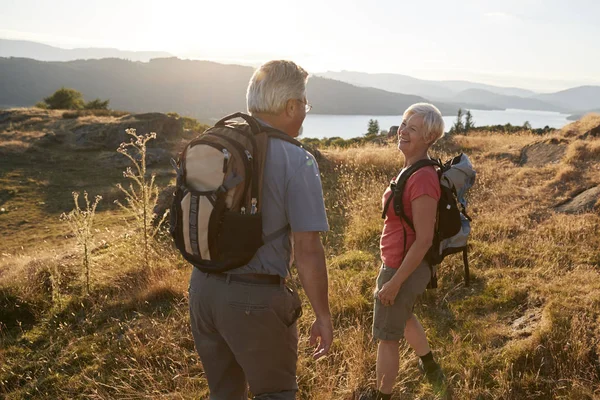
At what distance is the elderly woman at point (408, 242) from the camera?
2.25 metres

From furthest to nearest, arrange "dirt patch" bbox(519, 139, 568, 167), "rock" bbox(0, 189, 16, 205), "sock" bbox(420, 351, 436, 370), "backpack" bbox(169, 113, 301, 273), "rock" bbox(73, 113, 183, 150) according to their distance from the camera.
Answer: "rock" bbox(73, 113, 183, 150) → "rock" bbox(0, 189, 16, 205) → "dirt patch" bbox(519, 139, 568, 167) → "sock" bbox(420, 351, 436, 370) → "backpack" bbox(169, 113, 301, 273)

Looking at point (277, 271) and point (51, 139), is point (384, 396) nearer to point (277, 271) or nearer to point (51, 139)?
point (277, 271)

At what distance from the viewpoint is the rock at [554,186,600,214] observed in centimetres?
626

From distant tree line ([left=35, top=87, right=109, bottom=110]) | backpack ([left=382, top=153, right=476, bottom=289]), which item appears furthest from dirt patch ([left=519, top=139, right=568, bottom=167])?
distant tree line ([left=35, top=87, right=109, bottom=110])

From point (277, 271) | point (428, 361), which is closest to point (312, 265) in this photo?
point (277, 271)

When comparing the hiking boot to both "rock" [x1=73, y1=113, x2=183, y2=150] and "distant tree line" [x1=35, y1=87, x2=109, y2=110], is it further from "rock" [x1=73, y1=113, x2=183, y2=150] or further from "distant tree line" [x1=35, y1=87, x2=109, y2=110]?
"distant tree line" [x1=35, y1=87, x2=109, y2=110]

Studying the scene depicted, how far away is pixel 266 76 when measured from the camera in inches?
69.4

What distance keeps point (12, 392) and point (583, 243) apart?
6187 millimetres

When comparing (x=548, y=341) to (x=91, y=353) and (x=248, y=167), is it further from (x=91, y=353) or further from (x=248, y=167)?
(x=91, y=353)

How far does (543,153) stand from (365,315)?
8.57m

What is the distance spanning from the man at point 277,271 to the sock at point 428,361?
140cm

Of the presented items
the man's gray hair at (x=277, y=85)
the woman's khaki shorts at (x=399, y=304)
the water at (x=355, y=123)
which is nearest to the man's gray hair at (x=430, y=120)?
the woman's khaki shorts at (x=399, y=304)

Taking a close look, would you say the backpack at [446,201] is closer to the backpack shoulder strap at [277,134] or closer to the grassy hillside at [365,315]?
the backpack shoulder strap at [277,134]

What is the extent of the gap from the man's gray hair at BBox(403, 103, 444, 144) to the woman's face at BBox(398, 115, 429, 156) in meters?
0.02
